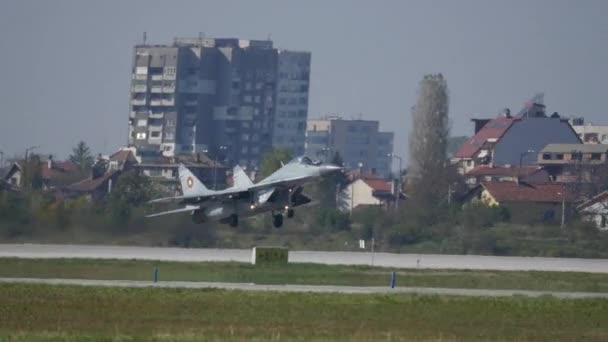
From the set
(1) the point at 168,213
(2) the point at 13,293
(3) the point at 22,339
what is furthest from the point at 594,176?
(3) the point at 22,339

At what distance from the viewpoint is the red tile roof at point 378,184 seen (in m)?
131

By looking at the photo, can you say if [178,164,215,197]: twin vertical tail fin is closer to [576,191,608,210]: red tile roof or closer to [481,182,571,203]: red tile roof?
[576,191,608,210]: red tile roof

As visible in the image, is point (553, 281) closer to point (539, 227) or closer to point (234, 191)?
point (234, 191)

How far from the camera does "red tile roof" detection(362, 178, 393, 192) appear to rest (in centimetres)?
13102

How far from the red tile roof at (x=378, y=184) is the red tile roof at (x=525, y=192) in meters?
21.4

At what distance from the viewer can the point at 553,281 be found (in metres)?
58.3

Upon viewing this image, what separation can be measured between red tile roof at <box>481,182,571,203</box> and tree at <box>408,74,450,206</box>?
5.49 m

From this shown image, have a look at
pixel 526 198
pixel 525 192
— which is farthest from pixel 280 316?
pixel 525 192

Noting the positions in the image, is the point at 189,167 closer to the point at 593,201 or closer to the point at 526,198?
the point at 526,198

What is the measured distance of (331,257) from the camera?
70.1 meters

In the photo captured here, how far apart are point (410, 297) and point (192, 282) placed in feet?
32.2

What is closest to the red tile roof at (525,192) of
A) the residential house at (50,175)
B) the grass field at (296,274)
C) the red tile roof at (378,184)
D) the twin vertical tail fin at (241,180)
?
the red tile roof at (378,184)

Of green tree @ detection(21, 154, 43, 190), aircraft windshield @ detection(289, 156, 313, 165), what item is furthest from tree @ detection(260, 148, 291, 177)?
aircraft windshield @ detection(289, 156, 313, 165)

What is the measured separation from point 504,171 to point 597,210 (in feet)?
133
